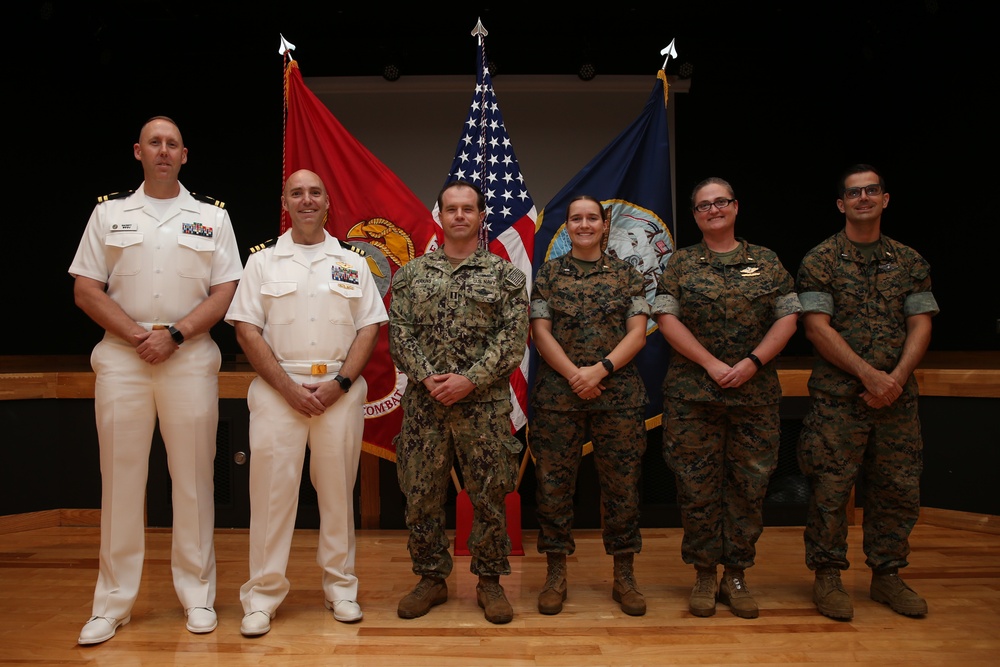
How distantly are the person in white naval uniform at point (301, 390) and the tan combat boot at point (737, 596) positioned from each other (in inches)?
58.5

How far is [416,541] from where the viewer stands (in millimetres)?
2877

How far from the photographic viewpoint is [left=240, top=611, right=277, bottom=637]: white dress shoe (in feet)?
8.68

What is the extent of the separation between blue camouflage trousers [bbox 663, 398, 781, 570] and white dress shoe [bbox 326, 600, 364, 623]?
1349 millimetres

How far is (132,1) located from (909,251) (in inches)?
226

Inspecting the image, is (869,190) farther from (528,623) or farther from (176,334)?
(176,334)

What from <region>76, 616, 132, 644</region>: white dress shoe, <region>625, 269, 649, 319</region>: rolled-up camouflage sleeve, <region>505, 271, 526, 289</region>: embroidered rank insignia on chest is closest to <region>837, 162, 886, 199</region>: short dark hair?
<region>625, 269, 649, 319</region>: rolled-up camouflage sleeve

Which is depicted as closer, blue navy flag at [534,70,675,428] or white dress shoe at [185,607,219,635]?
white dress shoe at [185,607,219,635]

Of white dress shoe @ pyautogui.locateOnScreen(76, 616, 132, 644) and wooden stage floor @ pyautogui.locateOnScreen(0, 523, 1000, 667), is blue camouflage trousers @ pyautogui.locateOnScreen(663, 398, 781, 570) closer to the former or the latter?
wooden stage floor @ pyautogui.locateOnScreen(0, 523, 1000, 667)

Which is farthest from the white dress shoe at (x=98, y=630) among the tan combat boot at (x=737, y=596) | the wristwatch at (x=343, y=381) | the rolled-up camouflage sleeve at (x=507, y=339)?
the tan combat boot at (x=737, y=596)

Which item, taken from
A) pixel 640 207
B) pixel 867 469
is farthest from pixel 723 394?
pixel 640 207

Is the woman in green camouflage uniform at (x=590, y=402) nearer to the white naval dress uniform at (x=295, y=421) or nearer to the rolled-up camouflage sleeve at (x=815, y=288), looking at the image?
the rolled-up camouflage sleeve at (x=815, y=288)

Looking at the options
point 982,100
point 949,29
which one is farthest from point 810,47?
point 982,100

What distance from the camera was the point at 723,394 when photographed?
9.38 feet

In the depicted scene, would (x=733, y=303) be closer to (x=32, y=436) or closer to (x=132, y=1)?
(x=32, y=436)
